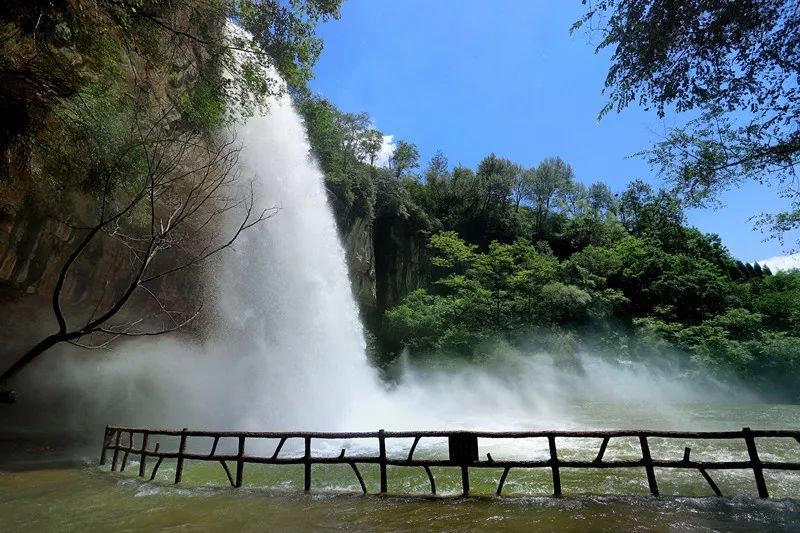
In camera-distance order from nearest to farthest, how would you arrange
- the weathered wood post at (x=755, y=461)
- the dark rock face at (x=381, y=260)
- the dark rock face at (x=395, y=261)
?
the weathered wood post at (x=755, y=461), the dark rock face at (x=381, y=260), the dark rock face at (x=395, y=261)

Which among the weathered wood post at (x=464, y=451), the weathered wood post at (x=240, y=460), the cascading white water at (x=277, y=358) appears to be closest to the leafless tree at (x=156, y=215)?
the cascading white water at (x=277, y=358)

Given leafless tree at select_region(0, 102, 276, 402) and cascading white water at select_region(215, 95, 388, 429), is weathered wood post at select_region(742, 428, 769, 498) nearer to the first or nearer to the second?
leafless tree at select_region(0, 102, 276, 402)

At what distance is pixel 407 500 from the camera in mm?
6863

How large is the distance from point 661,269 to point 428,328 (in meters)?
18.0

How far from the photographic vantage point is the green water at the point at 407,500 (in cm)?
574

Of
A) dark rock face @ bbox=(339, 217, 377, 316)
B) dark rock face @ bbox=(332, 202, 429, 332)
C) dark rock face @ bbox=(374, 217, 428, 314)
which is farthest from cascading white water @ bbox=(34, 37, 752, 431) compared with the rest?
dark rock face @ bbox=(374, 217, 428, 314)

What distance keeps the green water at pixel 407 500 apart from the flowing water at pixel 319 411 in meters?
0.04

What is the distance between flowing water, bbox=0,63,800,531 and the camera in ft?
20.4

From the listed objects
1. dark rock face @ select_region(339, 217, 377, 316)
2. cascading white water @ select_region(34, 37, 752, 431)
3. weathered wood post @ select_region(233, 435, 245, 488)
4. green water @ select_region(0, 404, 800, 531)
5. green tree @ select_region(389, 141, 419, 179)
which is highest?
green tree @ select_region(389, 141, 419, 179)

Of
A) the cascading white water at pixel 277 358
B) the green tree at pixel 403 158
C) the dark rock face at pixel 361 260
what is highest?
the green tree at pixel 403 158

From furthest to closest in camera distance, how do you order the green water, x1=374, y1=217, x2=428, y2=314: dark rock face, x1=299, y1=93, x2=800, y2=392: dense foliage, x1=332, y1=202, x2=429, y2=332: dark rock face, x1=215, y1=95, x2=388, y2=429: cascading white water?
x1=374, y1=217, x2=428, y2=314: dark rock face < x1=332, y1=202, x2=429, y2=332: dark rock face < x1=299, y1=93, x2=800, y2=392: dense foliage < x1=215, y1=95, x2=388, y2=429: cascading white water < the green water

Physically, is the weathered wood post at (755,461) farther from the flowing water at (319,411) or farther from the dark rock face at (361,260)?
the dark rock face at (361,260)

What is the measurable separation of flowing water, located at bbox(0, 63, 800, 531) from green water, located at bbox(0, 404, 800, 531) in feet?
0.14

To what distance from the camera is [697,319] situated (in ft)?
99.7
